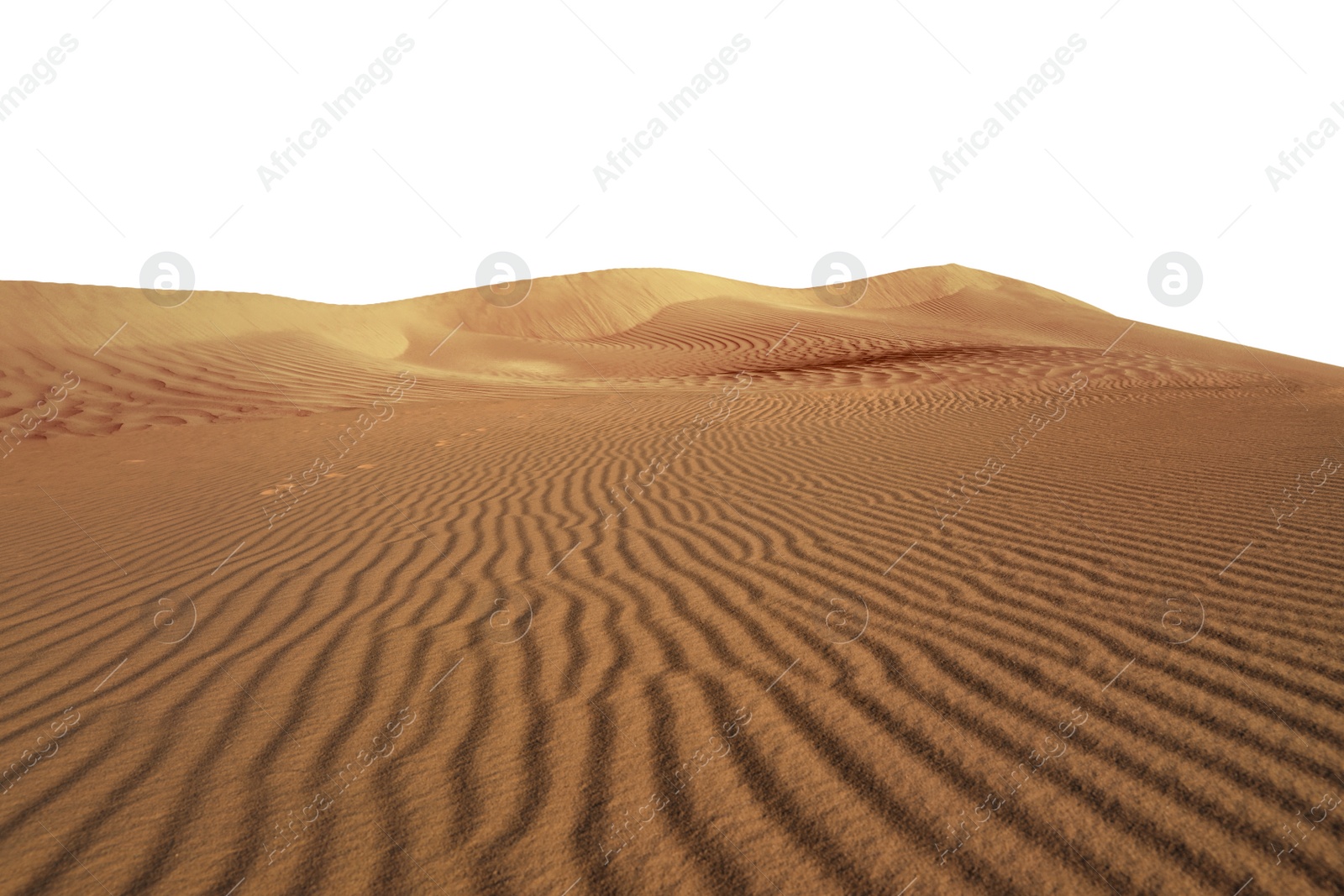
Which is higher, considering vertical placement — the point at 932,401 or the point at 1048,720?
the point at 932,401

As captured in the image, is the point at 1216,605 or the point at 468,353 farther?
the point at 468,353

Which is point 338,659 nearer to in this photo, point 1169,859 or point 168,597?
point 168,597

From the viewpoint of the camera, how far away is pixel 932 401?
12914 millimetres

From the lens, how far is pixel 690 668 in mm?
3186

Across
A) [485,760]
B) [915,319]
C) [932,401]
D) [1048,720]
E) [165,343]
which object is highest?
[915,319]

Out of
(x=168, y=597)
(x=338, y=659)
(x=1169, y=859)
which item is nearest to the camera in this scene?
(x=1169, y=859)

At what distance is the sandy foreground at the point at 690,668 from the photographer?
2064 millimetres

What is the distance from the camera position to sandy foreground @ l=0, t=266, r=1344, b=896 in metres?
2.06

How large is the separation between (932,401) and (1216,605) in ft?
32.2

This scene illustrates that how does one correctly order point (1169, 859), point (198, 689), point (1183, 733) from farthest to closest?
point (198, 689) < point (1183, 733) < point (1169, 859)

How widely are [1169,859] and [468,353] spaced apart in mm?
27001

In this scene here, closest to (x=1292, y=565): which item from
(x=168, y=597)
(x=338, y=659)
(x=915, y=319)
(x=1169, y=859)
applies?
(x=1169, y=859)

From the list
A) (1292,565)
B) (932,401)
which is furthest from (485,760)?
(932,401)

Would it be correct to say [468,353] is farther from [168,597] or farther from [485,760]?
[485,760]
